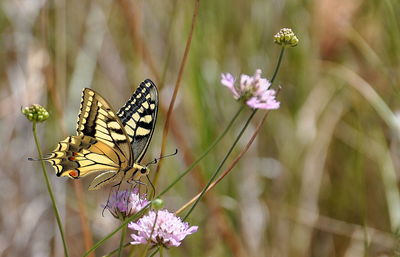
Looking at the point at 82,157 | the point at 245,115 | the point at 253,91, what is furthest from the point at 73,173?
the point at 245,115

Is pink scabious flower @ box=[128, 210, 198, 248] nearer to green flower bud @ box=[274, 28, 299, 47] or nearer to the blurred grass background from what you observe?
green flower bud @ box=[274, 28, 299, 47]

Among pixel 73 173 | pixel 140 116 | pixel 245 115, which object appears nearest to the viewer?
pixel 73 173

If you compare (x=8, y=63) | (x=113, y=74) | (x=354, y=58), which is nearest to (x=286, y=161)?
(x=354, y=58)

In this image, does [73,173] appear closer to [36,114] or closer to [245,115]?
[36,114]

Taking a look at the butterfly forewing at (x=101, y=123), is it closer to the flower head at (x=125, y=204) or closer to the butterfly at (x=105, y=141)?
the butterfly at (x=105, y=141)

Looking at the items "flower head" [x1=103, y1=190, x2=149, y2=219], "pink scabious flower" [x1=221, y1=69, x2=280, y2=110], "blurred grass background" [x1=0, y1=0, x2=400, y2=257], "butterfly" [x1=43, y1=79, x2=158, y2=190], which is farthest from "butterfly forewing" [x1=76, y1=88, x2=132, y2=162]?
"blurred grass background" [x1=0, y1=0, x2=400, y2=257]

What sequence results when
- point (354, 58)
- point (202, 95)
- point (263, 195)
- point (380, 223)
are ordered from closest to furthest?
point (202, 95) → point (380, 223) → point (263, 195) → point (354, 58)

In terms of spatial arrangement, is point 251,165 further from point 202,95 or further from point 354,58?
point 354,58

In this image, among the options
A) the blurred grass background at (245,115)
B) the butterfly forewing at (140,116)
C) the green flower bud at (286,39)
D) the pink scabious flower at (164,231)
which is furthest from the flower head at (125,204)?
the blurred grass background at (245,115)

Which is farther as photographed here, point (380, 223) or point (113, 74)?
point (113, 74)
